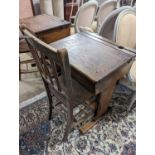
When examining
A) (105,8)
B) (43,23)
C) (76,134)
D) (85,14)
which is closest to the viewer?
(76,134)

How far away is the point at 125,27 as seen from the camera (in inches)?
62.8

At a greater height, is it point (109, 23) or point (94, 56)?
point (109, 23)

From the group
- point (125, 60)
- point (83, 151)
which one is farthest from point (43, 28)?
point (83, 151)

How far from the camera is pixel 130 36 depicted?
1.69m

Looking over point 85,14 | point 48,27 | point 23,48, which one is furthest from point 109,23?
point 23,48

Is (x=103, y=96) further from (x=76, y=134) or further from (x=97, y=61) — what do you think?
(x=76, y=134)

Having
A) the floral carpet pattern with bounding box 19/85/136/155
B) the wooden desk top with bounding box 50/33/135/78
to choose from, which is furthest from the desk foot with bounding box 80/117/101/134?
the wooden desk top with bounding box 50/33/135/78

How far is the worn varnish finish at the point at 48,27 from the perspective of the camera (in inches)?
70.7

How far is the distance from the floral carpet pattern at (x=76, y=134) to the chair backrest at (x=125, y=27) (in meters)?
0.74

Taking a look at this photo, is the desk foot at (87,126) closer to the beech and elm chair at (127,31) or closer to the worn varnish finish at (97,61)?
the worn varnish finish at (97,61)

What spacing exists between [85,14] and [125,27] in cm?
75

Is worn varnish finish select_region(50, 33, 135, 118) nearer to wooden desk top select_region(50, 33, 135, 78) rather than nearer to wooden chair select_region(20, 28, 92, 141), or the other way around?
wooden desk top select_region(50, 33, 135, 78)
